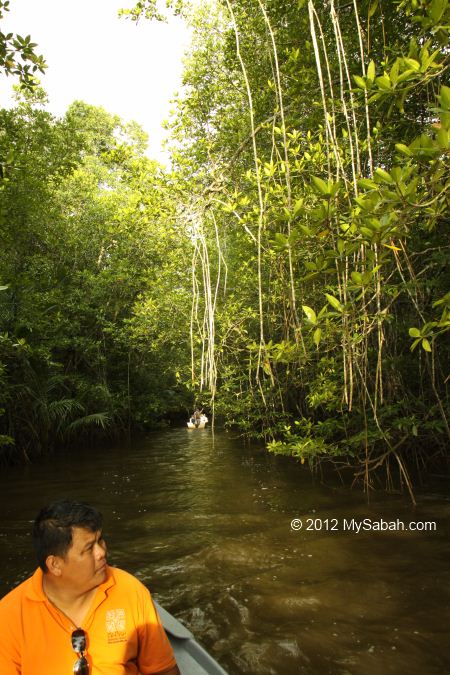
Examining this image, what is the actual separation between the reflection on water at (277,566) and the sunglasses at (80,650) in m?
1.41

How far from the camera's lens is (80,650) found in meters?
1.73

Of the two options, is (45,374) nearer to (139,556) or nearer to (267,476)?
(267,476)

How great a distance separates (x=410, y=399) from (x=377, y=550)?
1962mm

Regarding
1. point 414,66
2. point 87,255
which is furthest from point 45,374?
point 414,66

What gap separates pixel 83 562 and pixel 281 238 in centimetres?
194

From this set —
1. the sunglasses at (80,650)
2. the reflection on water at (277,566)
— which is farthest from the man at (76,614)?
the reflection on water at (277,566)

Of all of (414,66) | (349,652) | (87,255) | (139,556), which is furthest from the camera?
(87,255)

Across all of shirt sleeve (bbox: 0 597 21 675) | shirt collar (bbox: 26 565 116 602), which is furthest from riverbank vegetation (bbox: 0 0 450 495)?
shirt sleeve (bbox: 0 597 21 675)

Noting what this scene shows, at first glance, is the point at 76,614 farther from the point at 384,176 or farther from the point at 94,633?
the point at 384,176

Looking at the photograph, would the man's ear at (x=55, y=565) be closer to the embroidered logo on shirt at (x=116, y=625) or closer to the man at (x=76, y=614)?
the man at (x=76, y=614)

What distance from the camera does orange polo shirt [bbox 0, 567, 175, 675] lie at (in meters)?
1.69

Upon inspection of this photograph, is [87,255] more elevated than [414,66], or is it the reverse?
[87,255]

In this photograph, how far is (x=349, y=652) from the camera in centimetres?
284

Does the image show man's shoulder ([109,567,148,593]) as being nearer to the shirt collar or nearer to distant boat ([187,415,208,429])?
the shirt collar
